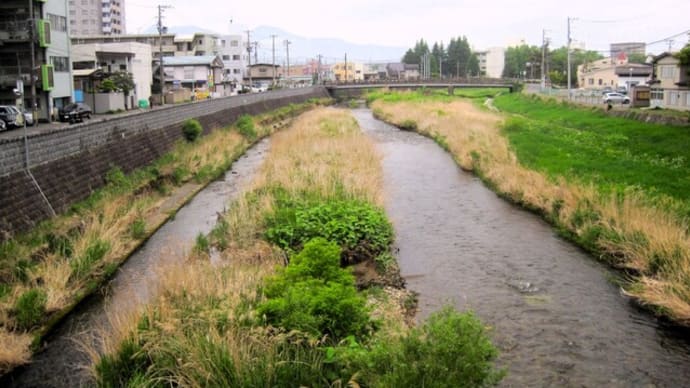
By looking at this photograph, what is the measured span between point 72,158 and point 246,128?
23.7 m

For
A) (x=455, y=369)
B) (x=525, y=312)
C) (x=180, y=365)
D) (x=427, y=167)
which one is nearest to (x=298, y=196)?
(x=525, y=312)

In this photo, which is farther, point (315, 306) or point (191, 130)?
point (191, 130)

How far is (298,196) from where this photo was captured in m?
19.0

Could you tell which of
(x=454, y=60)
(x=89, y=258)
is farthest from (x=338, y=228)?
(x=454, y=60)

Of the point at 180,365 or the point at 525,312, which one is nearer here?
the point at 180,365

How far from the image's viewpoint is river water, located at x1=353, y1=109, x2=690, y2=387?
10.6 metres

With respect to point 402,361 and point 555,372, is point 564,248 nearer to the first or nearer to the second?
point 555,372

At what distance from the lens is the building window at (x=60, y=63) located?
155ft

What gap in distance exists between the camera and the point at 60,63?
48.2m

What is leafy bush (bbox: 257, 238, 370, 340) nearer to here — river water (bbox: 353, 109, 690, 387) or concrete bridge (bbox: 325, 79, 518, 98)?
river water (bbox: 353, 109, 690, 387)

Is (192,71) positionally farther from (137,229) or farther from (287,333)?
(287,333)

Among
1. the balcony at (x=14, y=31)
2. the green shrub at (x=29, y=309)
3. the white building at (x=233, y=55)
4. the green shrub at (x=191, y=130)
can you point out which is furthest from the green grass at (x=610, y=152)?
the white building at (x=233, y=55)

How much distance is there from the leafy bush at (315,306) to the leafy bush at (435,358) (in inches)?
42.8

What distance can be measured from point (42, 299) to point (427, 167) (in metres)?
22.4
